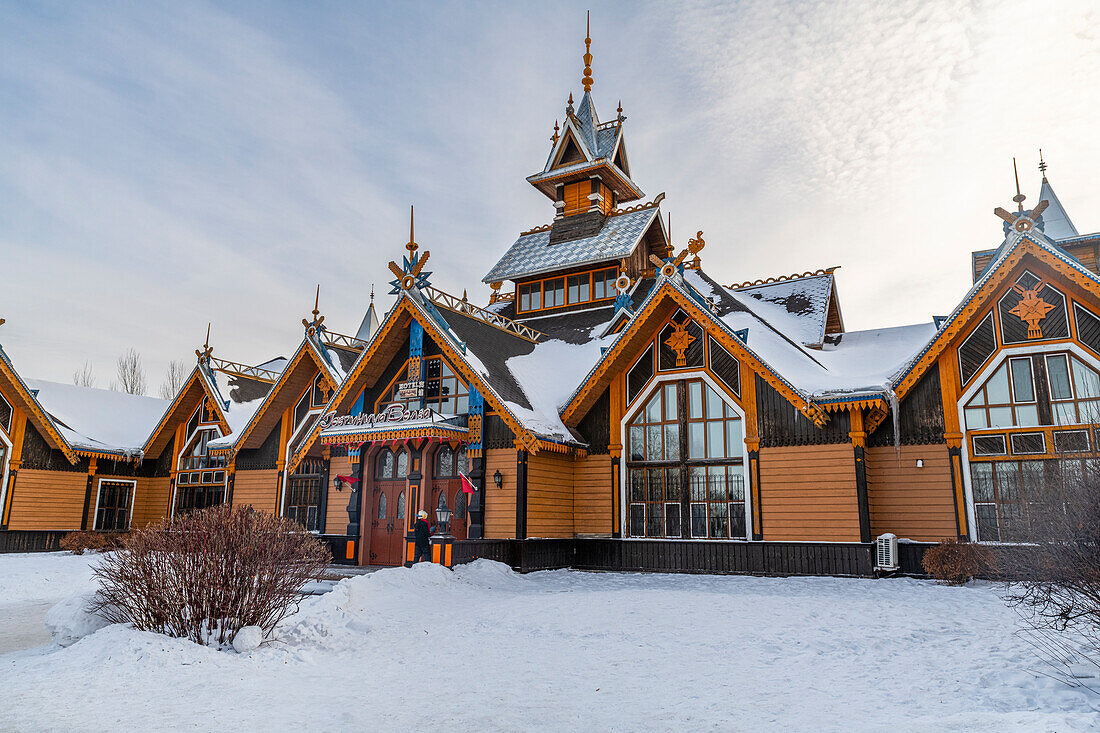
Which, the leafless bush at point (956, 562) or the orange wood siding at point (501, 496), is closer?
the leafless bush at point (956, 562)

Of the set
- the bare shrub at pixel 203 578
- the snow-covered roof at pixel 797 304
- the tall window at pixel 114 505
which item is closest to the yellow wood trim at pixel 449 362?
the snow-covered roof at pixel 797 304

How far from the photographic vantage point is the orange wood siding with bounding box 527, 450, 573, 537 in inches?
719

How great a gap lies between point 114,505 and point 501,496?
1740cm

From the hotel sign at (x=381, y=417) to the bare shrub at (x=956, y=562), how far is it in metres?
11.0

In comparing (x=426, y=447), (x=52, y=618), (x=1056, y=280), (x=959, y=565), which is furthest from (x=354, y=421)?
(x=1056, y=280)

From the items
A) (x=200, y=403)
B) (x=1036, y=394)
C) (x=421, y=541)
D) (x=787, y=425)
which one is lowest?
(x=421, y=541)

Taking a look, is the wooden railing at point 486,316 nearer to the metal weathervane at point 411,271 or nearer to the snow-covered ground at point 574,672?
the metal weathervane at point 411,271

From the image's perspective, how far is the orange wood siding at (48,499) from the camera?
25078mm

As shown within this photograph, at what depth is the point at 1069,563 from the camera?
727 centimetres

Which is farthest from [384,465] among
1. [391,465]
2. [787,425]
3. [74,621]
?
[74,621]

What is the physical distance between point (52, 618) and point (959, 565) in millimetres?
15000

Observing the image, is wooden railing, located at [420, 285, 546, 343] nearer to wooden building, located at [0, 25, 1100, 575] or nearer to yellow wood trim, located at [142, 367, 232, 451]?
wooden building, located at [0, 25, 1100, 575]

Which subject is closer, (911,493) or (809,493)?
(911,493)

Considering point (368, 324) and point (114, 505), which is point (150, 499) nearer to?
point (114, 505)
